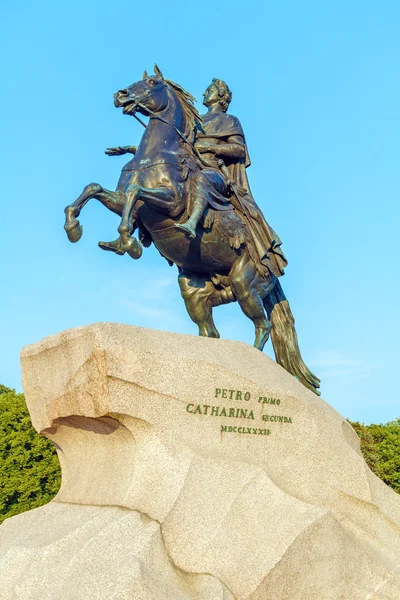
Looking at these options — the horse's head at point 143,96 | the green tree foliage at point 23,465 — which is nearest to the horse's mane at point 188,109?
the horse's head at point 143,96

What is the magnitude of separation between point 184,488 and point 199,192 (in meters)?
3.92

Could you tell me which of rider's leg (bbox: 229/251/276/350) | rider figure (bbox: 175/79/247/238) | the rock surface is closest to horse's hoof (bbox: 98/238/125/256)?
the rock surface

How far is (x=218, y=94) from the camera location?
10430 millimetres

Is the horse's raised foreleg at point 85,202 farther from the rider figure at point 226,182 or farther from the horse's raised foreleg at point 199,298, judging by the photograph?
the horse's raised foreleg at point 199,298

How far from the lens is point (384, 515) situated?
276 inches

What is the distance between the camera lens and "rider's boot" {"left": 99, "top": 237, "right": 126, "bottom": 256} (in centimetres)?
771

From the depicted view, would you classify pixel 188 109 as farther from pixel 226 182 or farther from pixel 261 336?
pixel 261 336

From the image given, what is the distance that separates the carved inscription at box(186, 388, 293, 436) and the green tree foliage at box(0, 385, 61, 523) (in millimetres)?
10416

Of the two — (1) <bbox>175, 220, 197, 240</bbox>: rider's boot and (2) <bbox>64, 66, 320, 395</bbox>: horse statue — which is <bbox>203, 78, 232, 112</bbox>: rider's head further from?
(1) <bbox>175, 220, 197, 240</bbox>: rider's boot

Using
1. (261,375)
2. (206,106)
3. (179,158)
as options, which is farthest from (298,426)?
(206,106)

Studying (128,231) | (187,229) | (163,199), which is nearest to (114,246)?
(128,231)

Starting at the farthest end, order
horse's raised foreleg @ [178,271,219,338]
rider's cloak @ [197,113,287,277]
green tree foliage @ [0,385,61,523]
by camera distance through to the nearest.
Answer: green tree foliage @ [0,385,61,523] → horse's raised foreleg @ [178,271,219,338] → rider's cloak @ [197,113,287,277]

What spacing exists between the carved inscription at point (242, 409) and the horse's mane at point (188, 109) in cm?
392

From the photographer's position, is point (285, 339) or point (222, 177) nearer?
point (222, 177)
